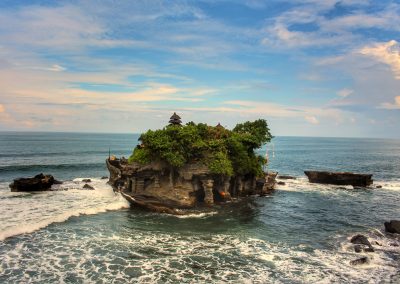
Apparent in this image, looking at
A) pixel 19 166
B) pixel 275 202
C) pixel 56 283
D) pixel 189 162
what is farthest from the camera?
pixel 19 166

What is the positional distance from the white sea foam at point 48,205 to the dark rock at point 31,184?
1466mm

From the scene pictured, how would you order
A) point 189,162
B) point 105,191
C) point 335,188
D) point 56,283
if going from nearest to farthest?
point 56,283, point 189,162, point 105,191, point 335,188

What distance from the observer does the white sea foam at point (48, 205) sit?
1542 inches

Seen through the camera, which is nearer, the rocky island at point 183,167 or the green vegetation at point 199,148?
the green vegetation at point 199,148

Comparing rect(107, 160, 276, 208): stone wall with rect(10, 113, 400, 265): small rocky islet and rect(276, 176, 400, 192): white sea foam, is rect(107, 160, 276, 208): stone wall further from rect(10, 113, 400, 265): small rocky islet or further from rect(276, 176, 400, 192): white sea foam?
rect(276, 176, 400, 192): white sea foam

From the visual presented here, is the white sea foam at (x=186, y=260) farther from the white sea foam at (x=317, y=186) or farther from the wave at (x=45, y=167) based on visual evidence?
the wave at (x=45, y=167)

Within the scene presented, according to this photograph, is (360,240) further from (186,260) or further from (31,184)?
(31,184)

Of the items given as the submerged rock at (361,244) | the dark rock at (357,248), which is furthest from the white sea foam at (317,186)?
the dark rock at (357,248)

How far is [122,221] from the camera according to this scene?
42.0 meters

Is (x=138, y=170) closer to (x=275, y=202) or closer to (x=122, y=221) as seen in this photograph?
(x=122, y=221)

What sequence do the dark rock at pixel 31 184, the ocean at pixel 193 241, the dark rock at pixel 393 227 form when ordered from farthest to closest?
1. the dark rock at pixel 31 184
2. the dark rock at pixel 393 227
3. the ocean at pixel 193 241

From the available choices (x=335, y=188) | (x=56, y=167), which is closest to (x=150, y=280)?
(x=335, y=188)

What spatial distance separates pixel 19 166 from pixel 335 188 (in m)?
79.0

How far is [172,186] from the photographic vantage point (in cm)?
4928
